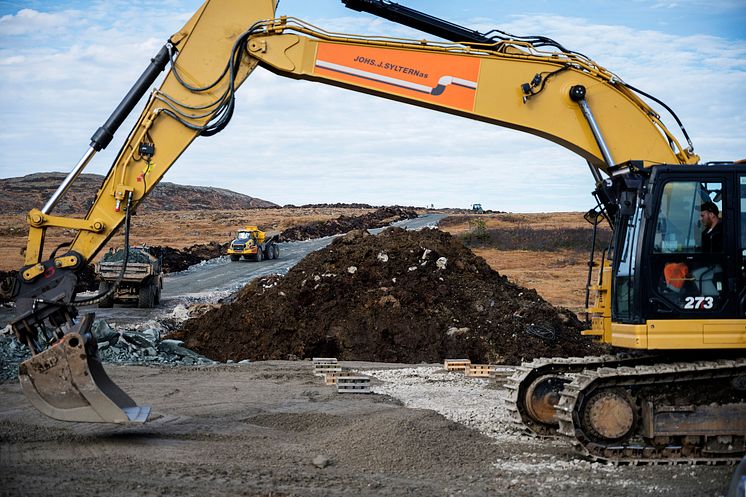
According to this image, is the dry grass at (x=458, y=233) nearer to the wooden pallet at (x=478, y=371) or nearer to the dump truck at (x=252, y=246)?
the dump truck at (x=252, y=246)

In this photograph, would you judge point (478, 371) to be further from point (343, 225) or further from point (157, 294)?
point (343, 225)

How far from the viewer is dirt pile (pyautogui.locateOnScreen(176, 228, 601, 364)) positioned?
19.2 metres

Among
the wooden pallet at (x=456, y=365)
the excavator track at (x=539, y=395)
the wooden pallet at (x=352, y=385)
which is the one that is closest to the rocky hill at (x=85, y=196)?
the wooden pallet at (x=456, y=365)

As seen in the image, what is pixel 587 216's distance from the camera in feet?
32.4

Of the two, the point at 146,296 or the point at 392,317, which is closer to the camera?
the point at 392,317

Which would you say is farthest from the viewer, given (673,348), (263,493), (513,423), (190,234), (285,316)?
(190,234)

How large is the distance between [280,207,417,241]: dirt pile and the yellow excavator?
170 ft

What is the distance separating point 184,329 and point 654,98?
14.9 m

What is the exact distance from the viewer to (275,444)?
9641 millimetres

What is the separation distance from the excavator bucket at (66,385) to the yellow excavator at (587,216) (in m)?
0.01

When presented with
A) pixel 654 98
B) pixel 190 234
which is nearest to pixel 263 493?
pixel 654 98

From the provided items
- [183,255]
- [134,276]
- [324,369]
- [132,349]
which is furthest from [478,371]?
[183,255]

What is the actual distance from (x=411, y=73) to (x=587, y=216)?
267 cm

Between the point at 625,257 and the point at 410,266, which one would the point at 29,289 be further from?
the point at 410,266
